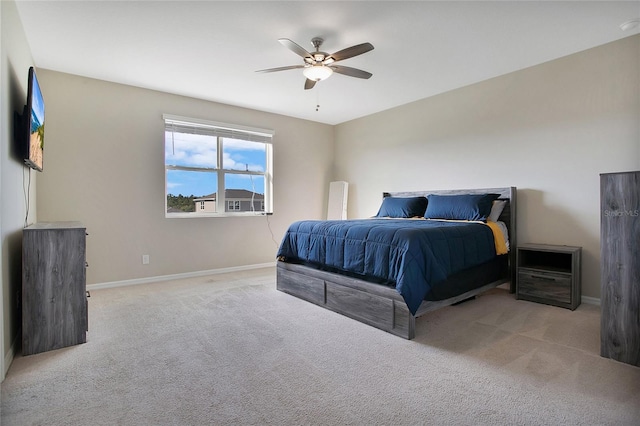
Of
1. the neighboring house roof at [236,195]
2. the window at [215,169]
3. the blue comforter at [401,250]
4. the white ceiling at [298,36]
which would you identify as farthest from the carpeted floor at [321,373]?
the white ceiling at [298,36]

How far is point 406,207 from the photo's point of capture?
4352mm

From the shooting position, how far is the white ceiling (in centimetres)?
250

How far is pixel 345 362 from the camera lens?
2049mm

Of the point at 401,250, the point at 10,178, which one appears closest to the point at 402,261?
the point at 401,250

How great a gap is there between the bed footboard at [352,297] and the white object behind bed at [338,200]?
2292 millimetres

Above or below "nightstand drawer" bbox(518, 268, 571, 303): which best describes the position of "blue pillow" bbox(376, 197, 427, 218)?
above

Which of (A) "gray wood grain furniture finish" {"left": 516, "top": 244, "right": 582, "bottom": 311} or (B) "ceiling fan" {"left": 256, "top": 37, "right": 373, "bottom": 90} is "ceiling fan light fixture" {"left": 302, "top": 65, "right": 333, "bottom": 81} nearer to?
(B) "ceiling fan" {"left": 256, "top": 37, "right": 373, "bottom": 90}

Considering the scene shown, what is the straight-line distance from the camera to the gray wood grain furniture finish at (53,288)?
216 cm

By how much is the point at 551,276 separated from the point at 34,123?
4664 millimetres

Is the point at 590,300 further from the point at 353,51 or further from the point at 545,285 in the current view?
the point at 353,51

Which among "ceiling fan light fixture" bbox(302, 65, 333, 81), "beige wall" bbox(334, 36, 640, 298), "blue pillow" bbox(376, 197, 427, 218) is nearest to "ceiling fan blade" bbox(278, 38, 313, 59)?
"ceiling fan light fixture" bbox(302, 65, 333, 81)

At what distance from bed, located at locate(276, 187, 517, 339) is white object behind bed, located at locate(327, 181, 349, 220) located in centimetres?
188

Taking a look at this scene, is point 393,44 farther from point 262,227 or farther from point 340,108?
point 262,227

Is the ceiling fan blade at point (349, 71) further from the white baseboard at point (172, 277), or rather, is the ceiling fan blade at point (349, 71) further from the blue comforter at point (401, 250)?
the white baseboard at point (172, 277)
